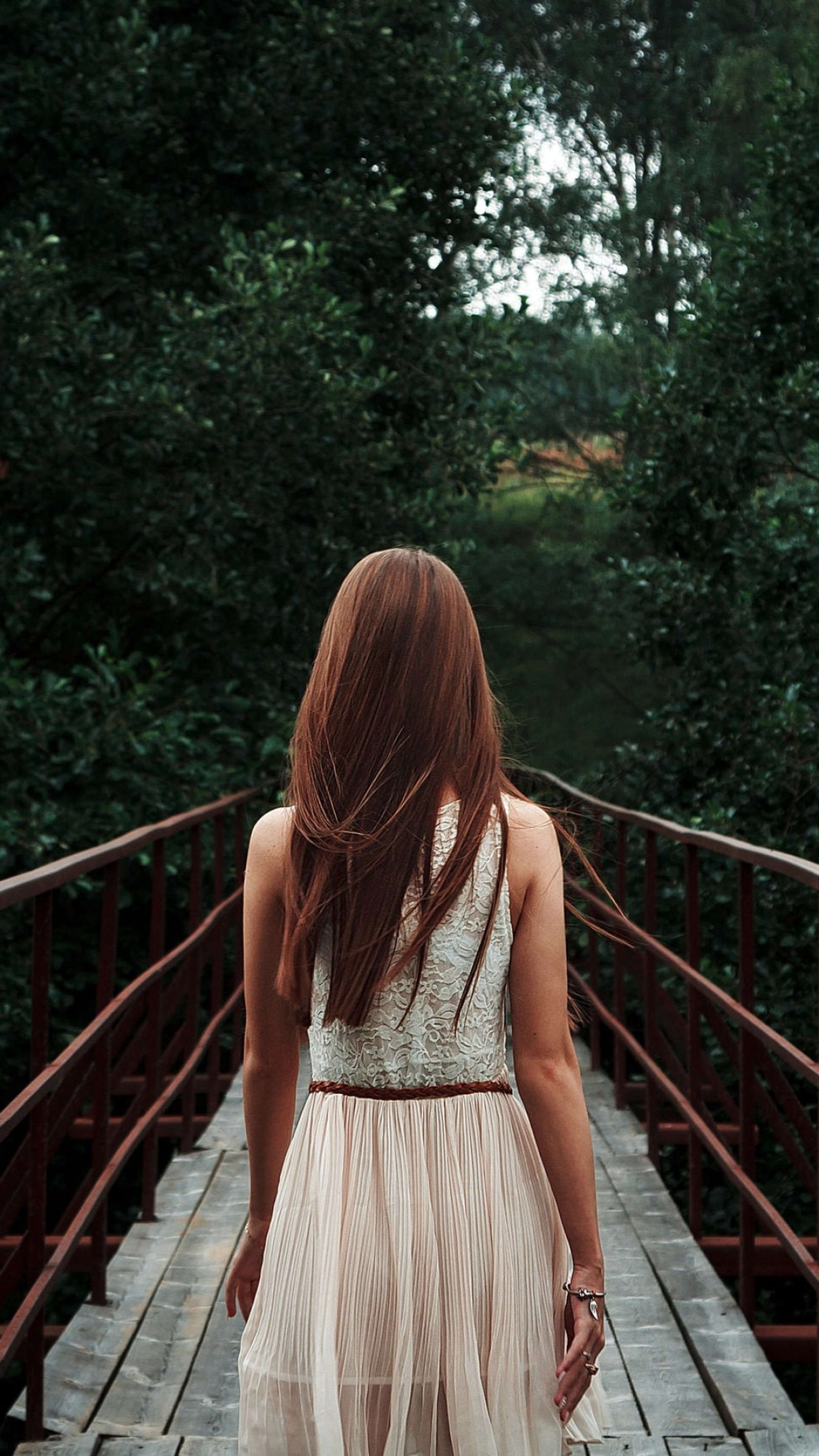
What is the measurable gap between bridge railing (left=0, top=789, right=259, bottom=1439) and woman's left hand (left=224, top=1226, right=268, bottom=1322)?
701 millimetres

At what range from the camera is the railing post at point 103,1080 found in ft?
12.3

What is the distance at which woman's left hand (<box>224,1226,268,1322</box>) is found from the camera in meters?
1.89

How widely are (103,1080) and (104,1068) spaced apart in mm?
27

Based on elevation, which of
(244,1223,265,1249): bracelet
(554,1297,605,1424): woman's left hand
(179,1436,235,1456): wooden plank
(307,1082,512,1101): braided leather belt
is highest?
(307,1082,512,1101): braided leather belt

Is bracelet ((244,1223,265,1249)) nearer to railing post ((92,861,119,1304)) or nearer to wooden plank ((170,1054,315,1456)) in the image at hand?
wooden plank ((170,1054,315,1456))

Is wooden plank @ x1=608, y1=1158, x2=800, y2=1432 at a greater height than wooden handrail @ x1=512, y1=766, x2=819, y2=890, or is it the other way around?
wooden handrail @ x1=512, y1=766, x2=819, y2=890

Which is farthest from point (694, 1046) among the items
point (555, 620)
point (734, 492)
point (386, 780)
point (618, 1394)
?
point (555, 620)

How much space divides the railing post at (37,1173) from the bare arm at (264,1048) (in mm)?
1084

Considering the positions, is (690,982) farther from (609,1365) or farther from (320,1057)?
(320,1057)

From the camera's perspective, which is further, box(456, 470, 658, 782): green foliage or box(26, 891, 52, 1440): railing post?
box(456, 470, 658, 782): green foliage

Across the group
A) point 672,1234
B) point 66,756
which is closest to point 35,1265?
point 672,1234

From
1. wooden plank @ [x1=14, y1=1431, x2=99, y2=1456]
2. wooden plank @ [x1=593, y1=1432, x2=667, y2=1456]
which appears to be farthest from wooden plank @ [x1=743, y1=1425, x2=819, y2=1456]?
wooden plank @ [x1=14, y1=1431, x2=99, y2=1456]

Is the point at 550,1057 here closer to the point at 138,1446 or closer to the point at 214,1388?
the point at 138,1446

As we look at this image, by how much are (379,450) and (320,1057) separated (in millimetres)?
7563
